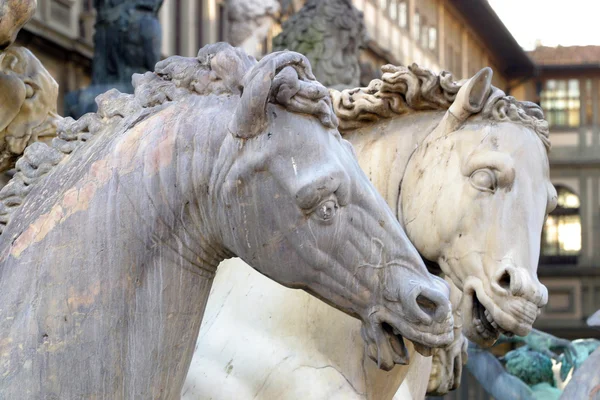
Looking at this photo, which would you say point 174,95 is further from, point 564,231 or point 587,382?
point 564,231

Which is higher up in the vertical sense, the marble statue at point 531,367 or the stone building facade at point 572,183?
the marble statue at point 531,367

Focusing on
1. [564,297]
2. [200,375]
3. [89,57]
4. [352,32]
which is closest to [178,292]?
[200,375]

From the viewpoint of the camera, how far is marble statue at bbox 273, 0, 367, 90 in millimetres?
10711

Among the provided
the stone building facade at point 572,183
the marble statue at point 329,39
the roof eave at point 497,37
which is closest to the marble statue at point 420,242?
the marble statue at point 329,39

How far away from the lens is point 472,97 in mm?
3533

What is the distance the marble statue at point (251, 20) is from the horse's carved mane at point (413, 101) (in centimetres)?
1124

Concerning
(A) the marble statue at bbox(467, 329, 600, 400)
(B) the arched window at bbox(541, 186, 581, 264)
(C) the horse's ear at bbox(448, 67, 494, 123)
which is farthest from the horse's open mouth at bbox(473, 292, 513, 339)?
(B) the arched window at bbox(541, 186, 581, 264)

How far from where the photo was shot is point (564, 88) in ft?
151

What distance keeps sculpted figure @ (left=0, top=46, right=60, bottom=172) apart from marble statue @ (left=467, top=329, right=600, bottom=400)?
344cm

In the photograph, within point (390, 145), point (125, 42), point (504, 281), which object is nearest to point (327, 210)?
point (504, 281)

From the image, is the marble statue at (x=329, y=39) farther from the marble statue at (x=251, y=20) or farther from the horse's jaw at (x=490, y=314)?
the horse's jaw at (x=490, y=314)

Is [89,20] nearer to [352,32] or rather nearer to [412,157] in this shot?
[352,32]

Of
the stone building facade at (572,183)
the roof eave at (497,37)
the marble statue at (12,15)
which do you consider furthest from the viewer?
the stone building facade at (572,183)

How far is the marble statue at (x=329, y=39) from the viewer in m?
10.7
